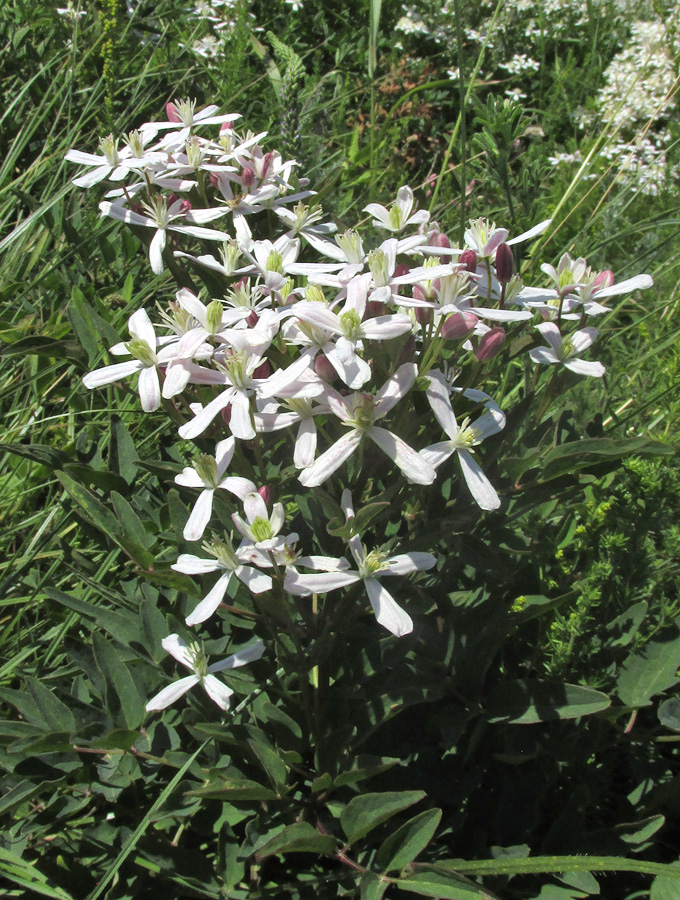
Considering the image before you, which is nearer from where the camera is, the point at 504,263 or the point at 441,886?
the point at 441,886

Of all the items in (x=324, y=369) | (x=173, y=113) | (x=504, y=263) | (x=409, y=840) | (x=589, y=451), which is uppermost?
(x=173, y=113)

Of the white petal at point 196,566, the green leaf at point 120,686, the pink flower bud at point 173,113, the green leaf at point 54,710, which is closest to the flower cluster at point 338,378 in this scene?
the white petal at point 196,566

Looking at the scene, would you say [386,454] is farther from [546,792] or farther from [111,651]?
[546,792]

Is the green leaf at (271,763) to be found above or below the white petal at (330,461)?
below

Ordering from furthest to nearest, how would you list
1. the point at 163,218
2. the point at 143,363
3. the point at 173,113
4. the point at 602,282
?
1. the point at 173,113
2. the point at 163,218
3. the point at 602,282
4. the point at 143,363

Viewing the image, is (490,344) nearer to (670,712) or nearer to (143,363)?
(143,363)

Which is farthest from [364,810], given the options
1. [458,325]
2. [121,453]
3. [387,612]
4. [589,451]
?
[121,453]

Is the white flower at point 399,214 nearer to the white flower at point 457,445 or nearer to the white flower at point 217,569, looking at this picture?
the white flower at point 457,445
